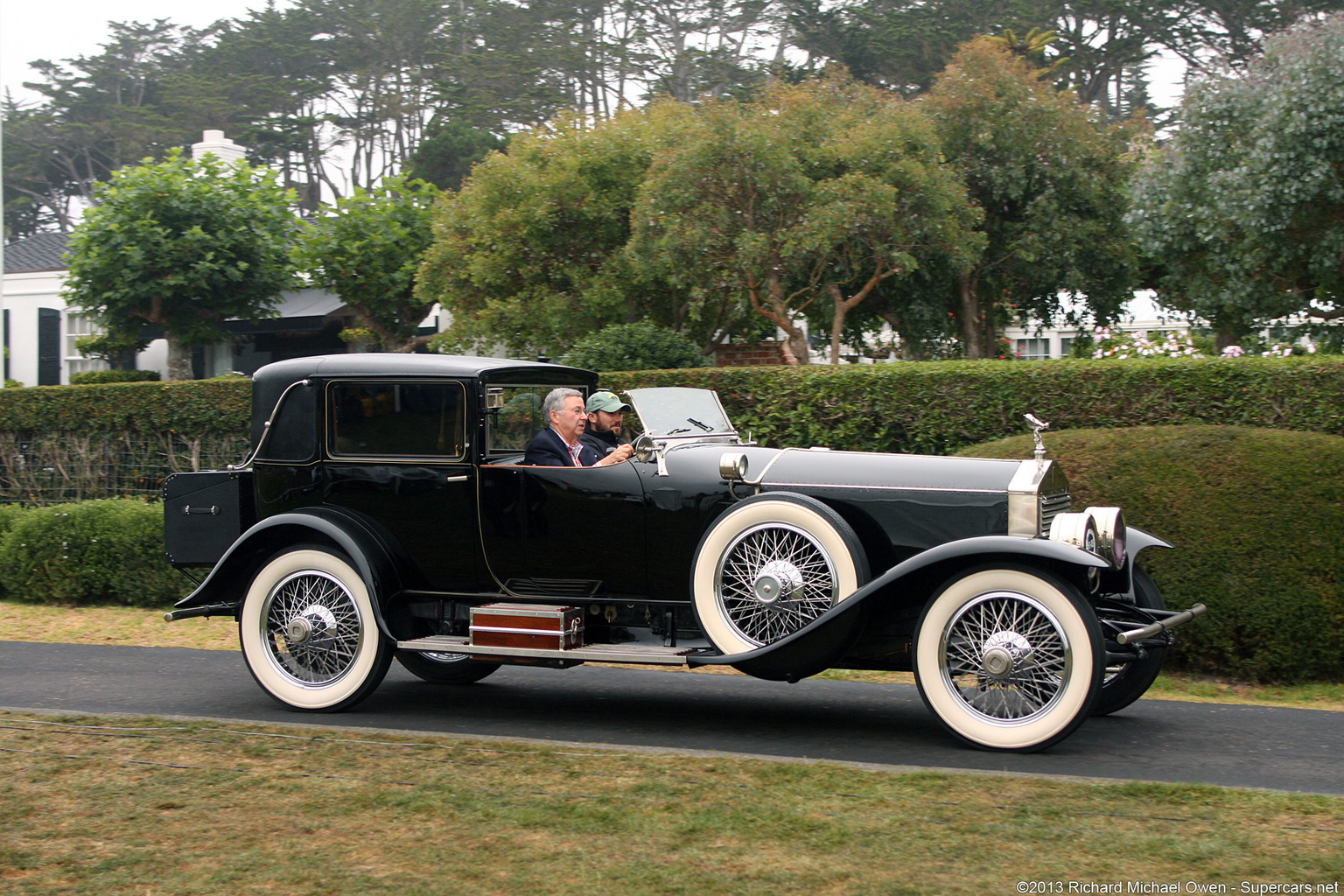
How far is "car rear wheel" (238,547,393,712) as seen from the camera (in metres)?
6.07

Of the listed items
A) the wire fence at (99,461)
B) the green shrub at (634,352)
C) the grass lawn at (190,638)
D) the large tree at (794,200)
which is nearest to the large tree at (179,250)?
the wire fence at (99,461)

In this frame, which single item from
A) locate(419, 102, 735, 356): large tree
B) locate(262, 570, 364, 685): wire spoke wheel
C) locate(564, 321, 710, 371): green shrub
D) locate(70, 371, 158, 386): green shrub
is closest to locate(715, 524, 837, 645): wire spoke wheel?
locate(262, 570, 364, 685): wire spoke wheel

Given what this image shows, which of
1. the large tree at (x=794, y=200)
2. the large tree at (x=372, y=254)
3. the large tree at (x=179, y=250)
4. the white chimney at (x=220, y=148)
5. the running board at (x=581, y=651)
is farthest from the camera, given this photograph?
the white chimney at (x=220, y=148)

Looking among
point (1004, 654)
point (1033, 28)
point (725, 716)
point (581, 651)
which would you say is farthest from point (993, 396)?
point (1033, 28)

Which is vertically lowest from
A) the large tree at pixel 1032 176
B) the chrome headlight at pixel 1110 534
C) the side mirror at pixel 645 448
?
the chrome headlight at pixel 1110 534

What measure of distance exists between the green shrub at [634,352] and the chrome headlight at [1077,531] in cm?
635

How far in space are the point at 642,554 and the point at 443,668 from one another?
6.89ft

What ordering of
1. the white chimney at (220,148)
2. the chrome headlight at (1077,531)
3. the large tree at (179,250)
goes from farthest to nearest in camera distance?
the white chimney at (220,148)
the large tree at (179,250)
the chrome headlight at (1077,531)

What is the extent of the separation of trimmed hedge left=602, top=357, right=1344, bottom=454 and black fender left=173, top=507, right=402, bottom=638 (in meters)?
4.54

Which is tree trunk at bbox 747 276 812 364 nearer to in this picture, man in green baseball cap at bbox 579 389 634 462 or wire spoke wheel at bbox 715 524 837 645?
man in green baseball cap at bbox 579 389 634 462

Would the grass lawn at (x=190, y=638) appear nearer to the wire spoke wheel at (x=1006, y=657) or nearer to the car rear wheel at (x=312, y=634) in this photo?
the car rear wheel at (x=312, y=634)

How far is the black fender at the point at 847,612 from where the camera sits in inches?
193

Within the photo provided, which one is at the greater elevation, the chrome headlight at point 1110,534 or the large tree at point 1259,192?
the large tree at point 1259,192

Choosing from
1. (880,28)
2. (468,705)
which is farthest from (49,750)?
(880,28)
